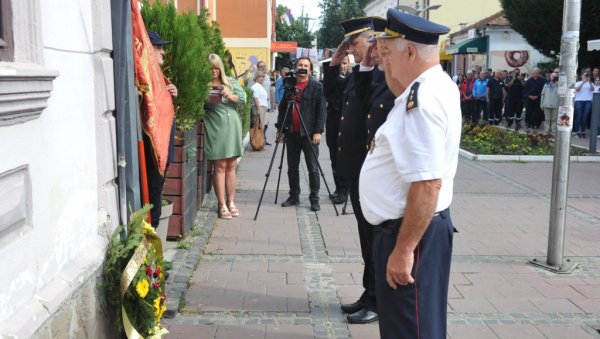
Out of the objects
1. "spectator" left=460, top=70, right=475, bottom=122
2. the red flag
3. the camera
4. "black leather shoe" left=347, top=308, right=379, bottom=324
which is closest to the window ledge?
the red flag

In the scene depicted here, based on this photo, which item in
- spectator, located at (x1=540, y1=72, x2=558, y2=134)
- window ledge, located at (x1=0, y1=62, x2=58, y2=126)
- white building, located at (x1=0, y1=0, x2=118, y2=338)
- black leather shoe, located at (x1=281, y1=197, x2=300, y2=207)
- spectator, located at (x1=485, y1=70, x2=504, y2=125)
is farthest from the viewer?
spectator, located at (x1=485, y1=70, x2=504, y2=125)

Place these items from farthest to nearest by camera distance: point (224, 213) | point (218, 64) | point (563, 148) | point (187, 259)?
point (224, 213), point (218, 64), point (187, 259), point (563, 148)

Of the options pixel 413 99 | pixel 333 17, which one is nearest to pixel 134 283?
pixel 413 99

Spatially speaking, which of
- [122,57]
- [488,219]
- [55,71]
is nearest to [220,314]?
[122,57]

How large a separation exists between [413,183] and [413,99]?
0.34 metres

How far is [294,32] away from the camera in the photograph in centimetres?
6888

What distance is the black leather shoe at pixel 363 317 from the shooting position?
171 inches

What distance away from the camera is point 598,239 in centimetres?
662

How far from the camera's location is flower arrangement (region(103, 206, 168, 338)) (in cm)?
338

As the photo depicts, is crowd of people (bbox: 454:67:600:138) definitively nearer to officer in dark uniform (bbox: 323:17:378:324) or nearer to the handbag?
the handbag

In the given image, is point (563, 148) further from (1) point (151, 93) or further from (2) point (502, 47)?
(2) point (502, 47)

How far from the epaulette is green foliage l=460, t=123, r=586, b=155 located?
1123 centimetres

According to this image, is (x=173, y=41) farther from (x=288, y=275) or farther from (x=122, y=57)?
(x=288, y=275)

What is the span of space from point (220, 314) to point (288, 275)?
0.99 meters
